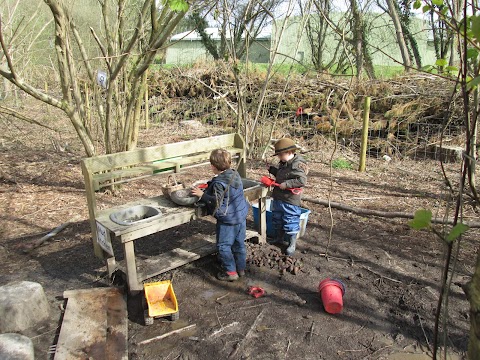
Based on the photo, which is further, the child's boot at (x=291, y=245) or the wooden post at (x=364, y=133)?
the wooden post at (x=364, y=133)

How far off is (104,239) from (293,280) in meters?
1.75

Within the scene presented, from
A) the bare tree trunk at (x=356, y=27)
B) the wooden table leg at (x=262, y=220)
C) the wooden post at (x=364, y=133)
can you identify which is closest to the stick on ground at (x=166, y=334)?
the wooden table leg at (x=262, y=220)

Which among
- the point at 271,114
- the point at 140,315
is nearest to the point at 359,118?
the point at 271,114

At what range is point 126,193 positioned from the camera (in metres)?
6.12

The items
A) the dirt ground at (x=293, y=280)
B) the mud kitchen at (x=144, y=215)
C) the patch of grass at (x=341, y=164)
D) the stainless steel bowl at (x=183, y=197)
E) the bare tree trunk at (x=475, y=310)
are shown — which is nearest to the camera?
the bare tree trunk at (x=475, y=310)

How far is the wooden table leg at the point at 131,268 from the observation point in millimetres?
3265

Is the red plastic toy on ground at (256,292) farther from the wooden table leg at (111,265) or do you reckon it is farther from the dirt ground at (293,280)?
the wooden table leg at (111,265)

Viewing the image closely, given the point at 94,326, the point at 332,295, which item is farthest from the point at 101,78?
the point at 332,295

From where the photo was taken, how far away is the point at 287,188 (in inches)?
160

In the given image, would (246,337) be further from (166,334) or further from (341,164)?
(341,164)

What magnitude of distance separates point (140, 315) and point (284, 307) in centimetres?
119

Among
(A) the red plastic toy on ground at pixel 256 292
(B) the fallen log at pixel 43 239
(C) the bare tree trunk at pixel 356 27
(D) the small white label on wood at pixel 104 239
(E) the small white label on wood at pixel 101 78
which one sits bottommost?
(A) the red plastic toy on ground at pixel 256 292

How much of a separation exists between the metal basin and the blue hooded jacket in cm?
46

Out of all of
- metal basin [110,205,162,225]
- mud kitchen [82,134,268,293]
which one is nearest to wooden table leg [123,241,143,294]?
mud kitchen [82,134,268,293]
